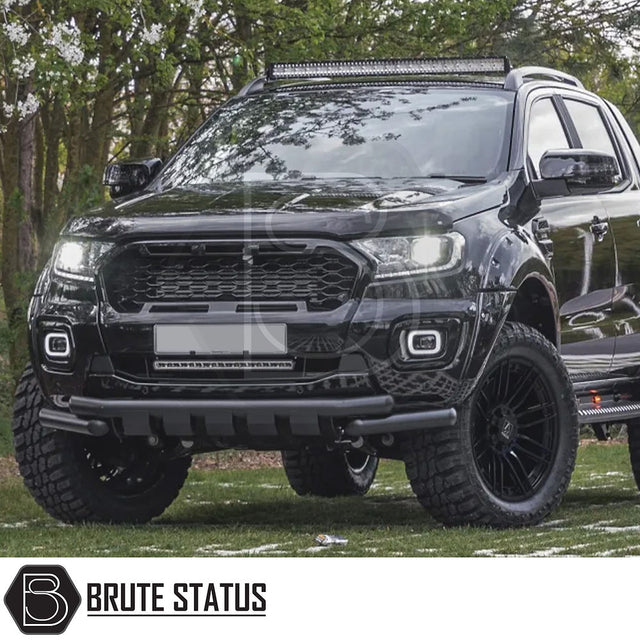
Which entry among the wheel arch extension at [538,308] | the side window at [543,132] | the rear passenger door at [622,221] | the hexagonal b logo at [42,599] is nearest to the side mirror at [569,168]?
the side window at [543,132]

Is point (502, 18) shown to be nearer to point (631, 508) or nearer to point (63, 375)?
point (631, 508)

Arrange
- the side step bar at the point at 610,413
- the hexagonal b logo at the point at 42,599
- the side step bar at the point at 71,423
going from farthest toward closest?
the side step bar at the point at 610,413 < the side step bar at the point at 71,423 < the hexagonal b logo at the point at 42,599

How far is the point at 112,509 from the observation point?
7676mm

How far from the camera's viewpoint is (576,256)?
8.02 metres

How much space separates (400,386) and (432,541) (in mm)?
649

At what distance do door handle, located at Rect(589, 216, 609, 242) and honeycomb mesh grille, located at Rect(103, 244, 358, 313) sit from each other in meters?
2.16

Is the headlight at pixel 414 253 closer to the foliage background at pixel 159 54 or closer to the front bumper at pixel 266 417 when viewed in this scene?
the front bumper at pixel 266 417

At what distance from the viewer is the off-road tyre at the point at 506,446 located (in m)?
6.78

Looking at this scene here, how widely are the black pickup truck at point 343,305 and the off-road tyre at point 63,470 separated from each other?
11mm

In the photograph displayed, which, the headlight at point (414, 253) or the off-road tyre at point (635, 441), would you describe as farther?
the off-road tyre at point (635, 441)

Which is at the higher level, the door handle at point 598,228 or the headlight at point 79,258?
the headlight at point 79,258

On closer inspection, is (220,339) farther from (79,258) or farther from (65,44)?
(65,44)

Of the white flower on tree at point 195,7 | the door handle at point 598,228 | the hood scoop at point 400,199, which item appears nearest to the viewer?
the hood scoop at point 400,199

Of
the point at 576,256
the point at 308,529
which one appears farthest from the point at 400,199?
the point at 308,529
